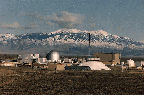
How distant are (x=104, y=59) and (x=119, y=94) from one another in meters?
102

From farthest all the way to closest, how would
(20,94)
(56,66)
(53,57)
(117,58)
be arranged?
(117,58), (53,57), (56,66), (20,94)

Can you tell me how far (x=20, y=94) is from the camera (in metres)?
24.9

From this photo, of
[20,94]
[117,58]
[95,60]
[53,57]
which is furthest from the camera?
[117,58]

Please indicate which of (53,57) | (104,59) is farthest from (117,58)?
(53,57)

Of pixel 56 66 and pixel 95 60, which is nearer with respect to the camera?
pixel 56 66

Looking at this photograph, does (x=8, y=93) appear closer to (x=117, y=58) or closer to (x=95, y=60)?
(x=95, y=60)

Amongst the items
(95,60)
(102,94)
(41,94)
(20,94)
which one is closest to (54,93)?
(41,94)

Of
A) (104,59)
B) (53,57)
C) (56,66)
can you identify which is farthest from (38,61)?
(104,59)

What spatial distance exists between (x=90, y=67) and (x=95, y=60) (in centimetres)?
734

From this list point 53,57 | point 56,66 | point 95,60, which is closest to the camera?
point 56,66

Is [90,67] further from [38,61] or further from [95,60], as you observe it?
[38,61]

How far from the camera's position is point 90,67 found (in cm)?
7106

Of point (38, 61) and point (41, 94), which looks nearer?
point (41, 94)

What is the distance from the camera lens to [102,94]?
2595 centimetres
